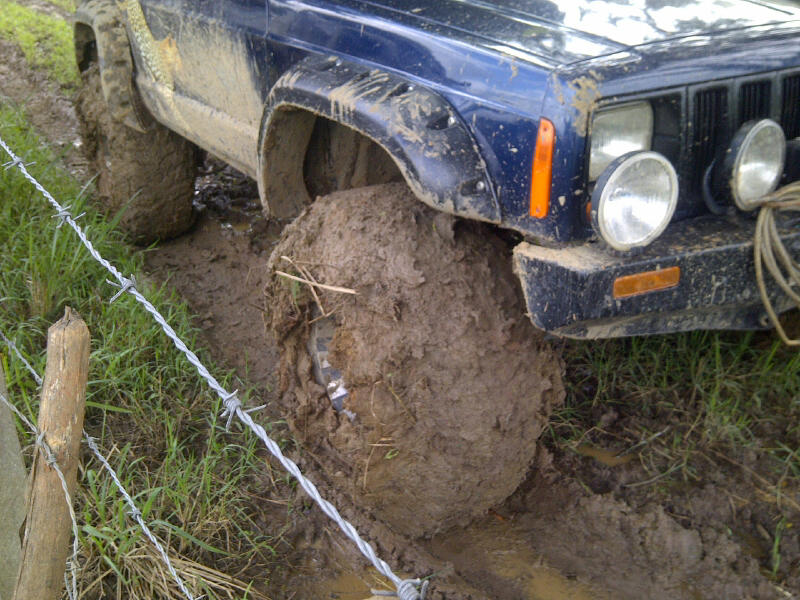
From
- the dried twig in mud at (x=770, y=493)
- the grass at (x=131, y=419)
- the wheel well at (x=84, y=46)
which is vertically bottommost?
the dried twig in mud at (x=770, y=493)

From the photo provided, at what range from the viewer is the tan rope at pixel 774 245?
6.35ft

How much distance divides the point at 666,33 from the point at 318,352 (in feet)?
4.20

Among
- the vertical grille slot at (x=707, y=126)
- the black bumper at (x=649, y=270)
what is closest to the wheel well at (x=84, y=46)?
the black bumper at (x=649, y=270)

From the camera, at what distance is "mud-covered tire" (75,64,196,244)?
361 centimetres

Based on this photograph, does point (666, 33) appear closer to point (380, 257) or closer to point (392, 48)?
point (392, 48)

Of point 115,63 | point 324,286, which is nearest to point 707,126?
point 324,286

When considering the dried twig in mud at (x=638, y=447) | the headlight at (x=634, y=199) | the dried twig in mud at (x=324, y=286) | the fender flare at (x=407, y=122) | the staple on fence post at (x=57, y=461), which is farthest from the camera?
the dried twig in mud at (x=638, y=447)

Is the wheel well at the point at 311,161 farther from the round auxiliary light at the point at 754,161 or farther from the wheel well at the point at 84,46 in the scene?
the wheel well at the point at 84,46

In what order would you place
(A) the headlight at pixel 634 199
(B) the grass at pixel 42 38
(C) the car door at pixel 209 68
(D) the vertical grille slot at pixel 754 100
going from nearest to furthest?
(A) the headlight at pixel 634 199, (D) the vertical grille slot at pixel 754 100, (C) the car door at pixel 209 68, (B) the grass at pixel 42 38

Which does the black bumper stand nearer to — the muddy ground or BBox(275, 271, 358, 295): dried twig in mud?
BBox(275, 271, 358, 295): dried twig in mud

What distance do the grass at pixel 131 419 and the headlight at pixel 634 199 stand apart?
126cm

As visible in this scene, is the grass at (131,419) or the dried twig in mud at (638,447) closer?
the grass at (131,419)

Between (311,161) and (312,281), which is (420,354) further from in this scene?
(311,161)

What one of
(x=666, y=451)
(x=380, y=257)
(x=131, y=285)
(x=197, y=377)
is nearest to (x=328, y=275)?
(x=380, y=257)
